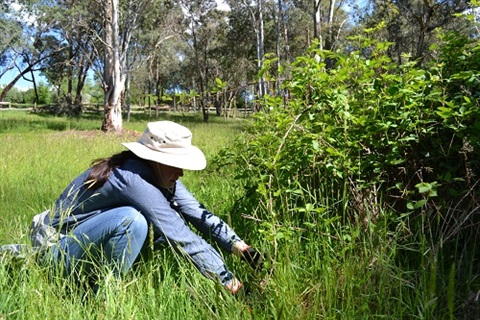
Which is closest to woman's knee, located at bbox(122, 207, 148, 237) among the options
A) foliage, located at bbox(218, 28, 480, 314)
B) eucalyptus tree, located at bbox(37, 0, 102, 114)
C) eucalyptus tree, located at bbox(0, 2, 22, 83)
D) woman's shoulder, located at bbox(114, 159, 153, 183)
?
woman's shoulder, located at bbox(114, 159, 153, 183)

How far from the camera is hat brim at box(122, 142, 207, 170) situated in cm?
249

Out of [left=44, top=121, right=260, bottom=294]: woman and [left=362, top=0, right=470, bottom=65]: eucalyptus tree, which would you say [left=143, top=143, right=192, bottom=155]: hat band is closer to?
[left=44, top=121, right=260, bottom=294]: woman

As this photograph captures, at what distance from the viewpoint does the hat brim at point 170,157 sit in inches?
98.0

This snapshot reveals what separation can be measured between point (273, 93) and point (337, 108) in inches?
38.0

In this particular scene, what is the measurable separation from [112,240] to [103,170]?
15.2 inches

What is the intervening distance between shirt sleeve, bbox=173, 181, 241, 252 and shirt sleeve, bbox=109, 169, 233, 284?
240mm

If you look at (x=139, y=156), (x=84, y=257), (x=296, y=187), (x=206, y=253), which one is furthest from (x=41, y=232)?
(x=296, y=187)

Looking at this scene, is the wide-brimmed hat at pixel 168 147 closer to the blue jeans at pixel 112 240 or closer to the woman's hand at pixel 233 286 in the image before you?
the blue jeans at pixel 112 240

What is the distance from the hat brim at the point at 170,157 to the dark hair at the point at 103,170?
12 cm

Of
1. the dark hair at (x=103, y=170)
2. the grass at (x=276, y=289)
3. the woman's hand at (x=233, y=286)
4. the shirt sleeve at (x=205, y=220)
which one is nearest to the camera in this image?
the grass at (x=276, y=289)

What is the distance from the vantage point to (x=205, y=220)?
277 cm

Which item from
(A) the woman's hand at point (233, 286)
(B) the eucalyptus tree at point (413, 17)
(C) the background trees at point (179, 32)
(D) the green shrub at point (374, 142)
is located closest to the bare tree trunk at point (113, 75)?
(C) the background trees at point (179, 32)

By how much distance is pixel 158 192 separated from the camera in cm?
251

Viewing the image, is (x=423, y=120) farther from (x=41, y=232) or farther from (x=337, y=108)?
(x=41, y=232)
